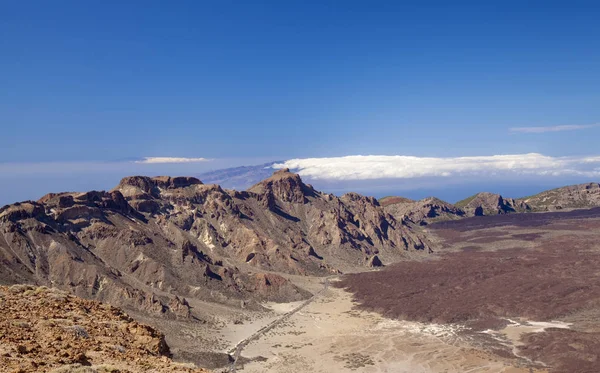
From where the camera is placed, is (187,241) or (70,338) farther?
(187,241)

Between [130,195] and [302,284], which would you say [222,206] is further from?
[302,284]

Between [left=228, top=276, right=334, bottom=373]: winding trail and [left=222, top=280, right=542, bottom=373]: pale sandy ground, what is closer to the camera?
[left=222, top=280, right=542, bottom=373]: pale sandy ground

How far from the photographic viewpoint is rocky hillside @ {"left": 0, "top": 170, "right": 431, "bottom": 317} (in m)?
87.6

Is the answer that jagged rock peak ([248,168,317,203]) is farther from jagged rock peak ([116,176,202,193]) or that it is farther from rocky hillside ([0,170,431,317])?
jagged rock peak ([116,176,202,193])

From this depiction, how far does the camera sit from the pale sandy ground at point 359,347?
63.8 m

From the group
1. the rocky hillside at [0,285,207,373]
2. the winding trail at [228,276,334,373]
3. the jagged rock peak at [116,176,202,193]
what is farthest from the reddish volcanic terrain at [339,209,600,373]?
the jagged rock peak at [116,176,202,193]

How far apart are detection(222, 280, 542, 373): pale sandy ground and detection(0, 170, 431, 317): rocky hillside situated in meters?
15.9

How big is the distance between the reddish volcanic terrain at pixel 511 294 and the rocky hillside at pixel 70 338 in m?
55.6

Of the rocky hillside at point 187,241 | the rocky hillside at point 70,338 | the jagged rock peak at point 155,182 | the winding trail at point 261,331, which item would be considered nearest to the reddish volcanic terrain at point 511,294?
the winding trail at point 261,331

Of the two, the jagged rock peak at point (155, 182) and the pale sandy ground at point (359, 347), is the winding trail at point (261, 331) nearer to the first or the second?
the pale sandy ground at point (359, 347)

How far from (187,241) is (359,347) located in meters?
53.0

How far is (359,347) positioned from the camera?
7219 cm

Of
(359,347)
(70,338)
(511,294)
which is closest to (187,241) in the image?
(359,347)

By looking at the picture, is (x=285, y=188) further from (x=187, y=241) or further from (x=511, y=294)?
(x=511, y=294)
